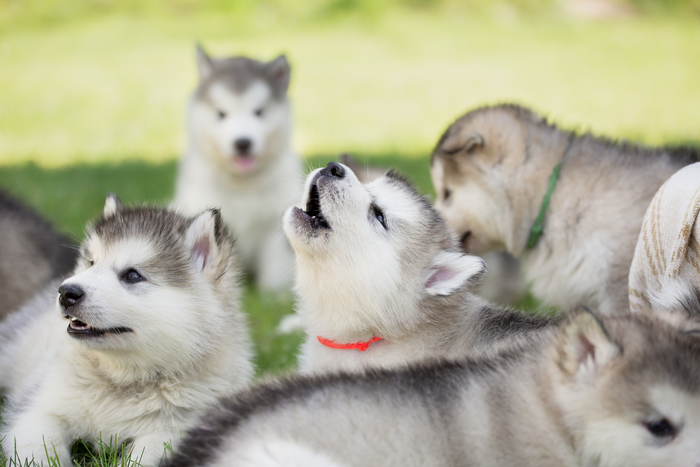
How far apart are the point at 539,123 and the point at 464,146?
672 millimetres

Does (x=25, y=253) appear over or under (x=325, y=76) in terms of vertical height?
over

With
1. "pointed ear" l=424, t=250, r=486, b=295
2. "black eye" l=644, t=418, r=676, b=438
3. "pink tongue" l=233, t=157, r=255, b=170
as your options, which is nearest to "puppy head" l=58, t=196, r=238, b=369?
"pointed ear" l=424, t=250, r=486, b=295

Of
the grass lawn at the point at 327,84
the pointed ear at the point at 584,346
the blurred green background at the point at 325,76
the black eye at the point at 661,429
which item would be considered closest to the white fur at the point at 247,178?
the grass lawn at the point at 327,84

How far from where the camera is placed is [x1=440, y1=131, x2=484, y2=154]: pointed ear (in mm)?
4453

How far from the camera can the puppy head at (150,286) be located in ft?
9.79

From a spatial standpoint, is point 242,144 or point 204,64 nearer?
point 242,144

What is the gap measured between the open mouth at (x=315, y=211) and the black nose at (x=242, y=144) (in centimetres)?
339

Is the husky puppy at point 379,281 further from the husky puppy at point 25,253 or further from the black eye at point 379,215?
the husky puppy at point 25,253

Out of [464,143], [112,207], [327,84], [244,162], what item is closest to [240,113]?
[244,162]

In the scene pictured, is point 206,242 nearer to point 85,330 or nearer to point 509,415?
point 85,330

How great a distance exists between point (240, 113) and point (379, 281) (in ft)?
13.5

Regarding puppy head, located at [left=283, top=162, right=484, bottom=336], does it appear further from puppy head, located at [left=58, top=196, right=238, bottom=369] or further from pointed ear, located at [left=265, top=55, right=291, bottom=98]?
pointed ear, located at [left=265, top=55, right=291, bottom=98]

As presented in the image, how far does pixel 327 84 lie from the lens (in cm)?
1540

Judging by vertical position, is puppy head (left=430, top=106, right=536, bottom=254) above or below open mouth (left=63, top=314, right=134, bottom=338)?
above
